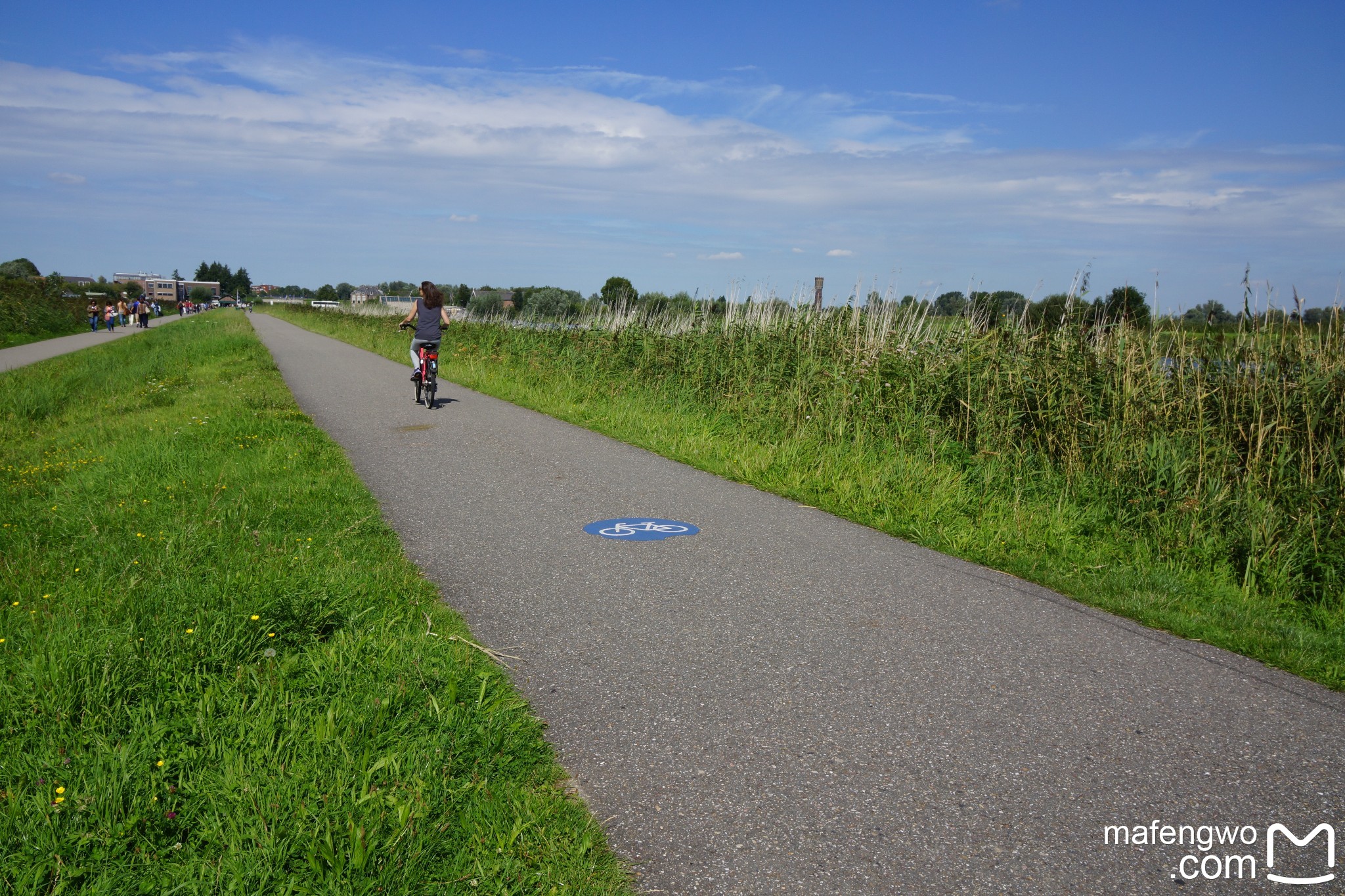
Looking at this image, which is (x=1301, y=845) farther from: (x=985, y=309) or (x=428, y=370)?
(x=428, y=370)

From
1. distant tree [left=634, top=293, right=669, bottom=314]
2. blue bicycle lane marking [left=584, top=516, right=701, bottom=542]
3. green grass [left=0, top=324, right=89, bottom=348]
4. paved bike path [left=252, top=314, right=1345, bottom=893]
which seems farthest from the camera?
green grass [left=0, top=324, right=89, bottom=348]

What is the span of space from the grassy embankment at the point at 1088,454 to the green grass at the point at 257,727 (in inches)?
159

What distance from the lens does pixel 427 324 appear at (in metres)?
14.1

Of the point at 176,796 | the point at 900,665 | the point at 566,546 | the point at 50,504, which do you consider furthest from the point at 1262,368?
the point at 50,504

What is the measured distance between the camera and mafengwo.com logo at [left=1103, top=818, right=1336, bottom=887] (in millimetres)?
2729

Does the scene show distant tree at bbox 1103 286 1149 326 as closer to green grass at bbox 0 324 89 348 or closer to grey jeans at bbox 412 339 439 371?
grey jeans at bbox 412 339 439 371

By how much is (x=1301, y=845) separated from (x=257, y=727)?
150 inches

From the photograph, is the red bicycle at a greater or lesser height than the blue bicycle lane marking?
greater

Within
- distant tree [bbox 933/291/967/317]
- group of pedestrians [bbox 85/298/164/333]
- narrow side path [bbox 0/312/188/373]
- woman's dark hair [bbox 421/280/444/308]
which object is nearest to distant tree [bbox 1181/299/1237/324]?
distant tree [bbox 933/291/967/317]

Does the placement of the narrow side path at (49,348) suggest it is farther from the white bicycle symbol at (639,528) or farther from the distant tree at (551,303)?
the white bicycle symbol at (639,528)

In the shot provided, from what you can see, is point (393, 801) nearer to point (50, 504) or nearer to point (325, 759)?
point (325, 759)

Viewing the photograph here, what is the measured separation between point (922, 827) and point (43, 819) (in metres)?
2.93

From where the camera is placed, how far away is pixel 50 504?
7.41 meters

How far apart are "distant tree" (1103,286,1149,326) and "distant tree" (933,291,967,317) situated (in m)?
1.62
